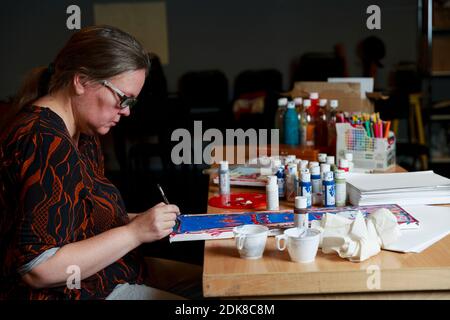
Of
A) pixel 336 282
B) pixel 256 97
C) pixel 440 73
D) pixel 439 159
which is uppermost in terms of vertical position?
pixel 440 73

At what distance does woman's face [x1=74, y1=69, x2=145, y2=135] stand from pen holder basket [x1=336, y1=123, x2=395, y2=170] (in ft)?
3.69

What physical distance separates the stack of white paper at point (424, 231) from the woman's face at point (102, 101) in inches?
31.8

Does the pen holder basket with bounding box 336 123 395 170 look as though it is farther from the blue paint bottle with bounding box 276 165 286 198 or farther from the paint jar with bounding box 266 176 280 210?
the paint jar with bounding box 266 176 280 210

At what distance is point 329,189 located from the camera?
1803mm

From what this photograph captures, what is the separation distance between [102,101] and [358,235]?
0.77 m

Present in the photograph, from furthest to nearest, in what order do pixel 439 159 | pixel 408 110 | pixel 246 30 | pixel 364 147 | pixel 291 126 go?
1. pixel 246 30
2. pixel 439 159
3. pixel 408 110
4. pixel 291 126
5. pixel 364 147

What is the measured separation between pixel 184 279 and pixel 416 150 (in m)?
3.08

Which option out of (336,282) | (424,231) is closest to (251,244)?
(336,282)

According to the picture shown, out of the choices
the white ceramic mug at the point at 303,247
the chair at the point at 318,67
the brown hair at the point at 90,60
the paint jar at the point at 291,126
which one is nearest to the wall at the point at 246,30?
the chair at the point at 318,67

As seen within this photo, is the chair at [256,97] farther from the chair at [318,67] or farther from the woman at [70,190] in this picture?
the woman at [70,190]

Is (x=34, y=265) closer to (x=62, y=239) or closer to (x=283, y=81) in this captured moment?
(x=62, y=239)

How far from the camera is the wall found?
590 cm

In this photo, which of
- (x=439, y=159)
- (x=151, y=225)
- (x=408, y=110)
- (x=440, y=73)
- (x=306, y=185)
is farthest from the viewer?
(x=439, y=159)

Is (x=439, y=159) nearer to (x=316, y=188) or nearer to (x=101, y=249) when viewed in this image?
(x=316, y=188)
